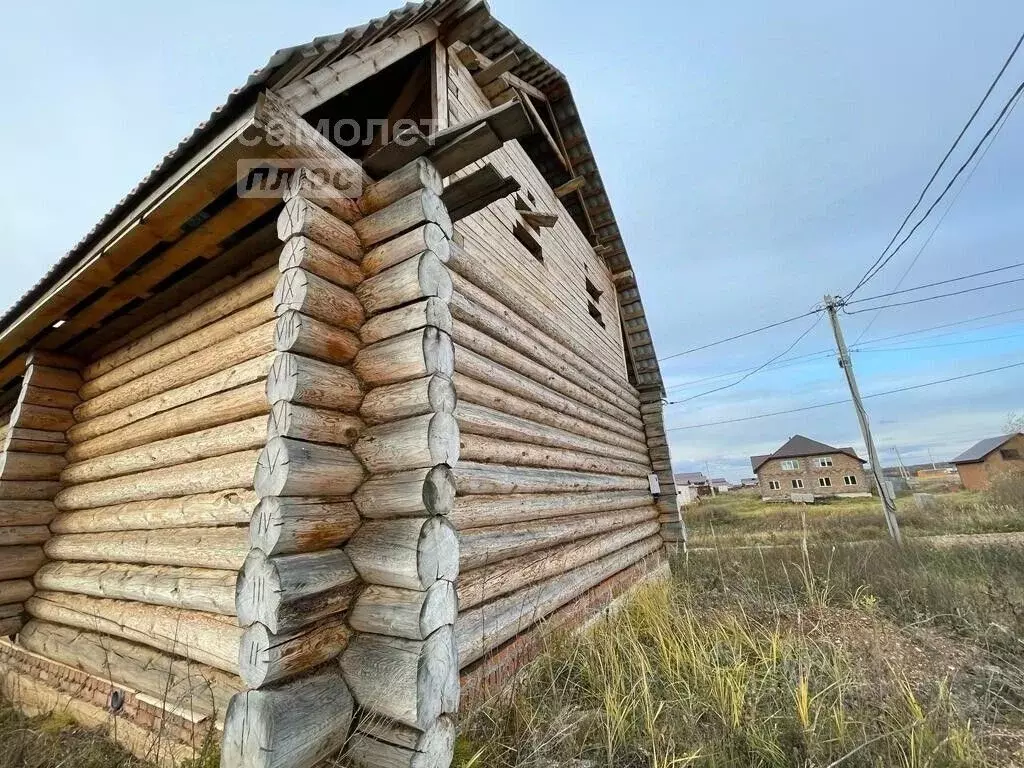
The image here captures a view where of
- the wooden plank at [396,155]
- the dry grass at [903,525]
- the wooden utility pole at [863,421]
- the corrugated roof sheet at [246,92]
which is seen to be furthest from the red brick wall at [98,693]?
the wooden utility pole at [863,421]

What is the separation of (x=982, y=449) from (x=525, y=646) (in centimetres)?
5422

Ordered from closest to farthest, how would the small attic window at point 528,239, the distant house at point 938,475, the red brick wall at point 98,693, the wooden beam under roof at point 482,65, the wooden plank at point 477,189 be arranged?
the red brick wall at point 98,693 → the wooden plank at point 477,189 → the wooden beam under roof at point 482,65 → the small attic window at point 528,239 → the distant house at point 938,475

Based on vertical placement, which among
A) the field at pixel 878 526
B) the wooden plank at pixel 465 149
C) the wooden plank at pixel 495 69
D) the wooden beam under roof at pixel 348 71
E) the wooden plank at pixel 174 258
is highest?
the wooden plank at pixel 495 69

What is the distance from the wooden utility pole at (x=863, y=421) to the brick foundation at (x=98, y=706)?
14457mm

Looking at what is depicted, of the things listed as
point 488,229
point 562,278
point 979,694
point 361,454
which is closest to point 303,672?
point 361,454

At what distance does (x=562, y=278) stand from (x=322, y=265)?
5.52m

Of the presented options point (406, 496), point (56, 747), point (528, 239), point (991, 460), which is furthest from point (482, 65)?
point (991, 460)

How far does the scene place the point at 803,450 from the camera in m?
Result: 42.5

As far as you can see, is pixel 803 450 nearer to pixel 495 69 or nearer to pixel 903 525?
pixel 903 525

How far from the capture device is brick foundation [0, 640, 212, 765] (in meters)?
2.68

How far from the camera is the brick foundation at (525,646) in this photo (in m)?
3.01

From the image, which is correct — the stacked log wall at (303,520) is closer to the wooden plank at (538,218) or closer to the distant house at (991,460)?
the wooden plank at (538,218)

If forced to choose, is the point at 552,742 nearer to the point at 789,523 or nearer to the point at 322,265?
the point at 322,265

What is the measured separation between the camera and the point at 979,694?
3615mm
